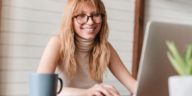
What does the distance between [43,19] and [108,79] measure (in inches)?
33.0

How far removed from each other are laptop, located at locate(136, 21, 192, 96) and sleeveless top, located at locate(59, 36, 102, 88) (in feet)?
1.98

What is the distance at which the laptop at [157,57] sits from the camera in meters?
1.04

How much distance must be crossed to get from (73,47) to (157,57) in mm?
628

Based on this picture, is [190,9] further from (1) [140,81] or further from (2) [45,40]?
(1) [140,81]

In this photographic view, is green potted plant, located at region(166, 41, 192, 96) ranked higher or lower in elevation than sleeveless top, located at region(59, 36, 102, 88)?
higher

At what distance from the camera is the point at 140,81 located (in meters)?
1.03

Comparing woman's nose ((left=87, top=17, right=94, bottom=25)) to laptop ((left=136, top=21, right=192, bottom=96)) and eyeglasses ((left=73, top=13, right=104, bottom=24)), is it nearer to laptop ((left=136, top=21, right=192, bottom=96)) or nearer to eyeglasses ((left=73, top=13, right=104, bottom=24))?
eyeglasses ((left=73, top=13, right=104, bottom=24))

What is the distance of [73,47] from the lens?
5.34 ft

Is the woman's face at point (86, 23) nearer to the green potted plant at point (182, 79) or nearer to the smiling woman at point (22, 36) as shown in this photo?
the green potted plant at point (182, 79)

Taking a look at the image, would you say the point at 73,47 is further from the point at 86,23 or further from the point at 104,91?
Result: the point at 104,91

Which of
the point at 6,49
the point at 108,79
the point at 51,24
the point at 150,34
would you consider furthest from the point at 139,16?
the point at 150,34

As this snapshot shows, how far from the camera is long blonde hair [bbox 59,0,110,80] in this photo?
1.60 meters

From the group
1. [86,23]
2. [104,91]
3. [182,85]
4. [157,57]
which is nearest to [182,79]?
[182,85]

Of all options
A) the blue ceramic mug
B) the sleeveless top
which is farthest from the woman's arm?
the blue ceramic mug
